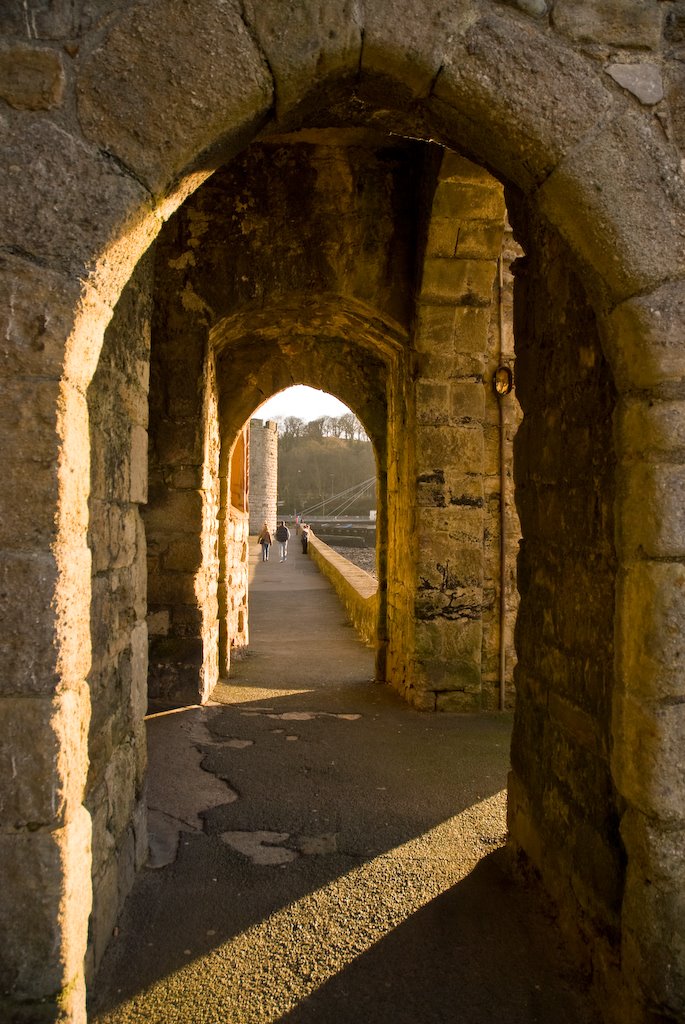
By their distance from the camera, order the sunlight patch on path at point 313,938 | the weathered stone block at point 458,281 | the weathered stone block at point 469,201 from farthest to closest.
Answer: the weathered stone block at point 458,281 < the weathered stone block at point 469,201 < the sunlight patch on path at point 313,938

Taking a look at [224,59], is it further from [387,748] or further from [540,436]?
[387,748]

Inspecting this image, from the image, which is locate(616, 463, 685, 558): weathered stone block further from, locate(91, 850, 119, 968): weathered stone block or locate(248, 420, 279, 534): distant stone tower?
locate(248, 420, 279, 534): distant stone tower

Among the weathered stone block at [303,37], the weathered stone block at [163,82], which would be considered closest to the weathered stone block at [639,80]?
the weathered stone block at [303,37]

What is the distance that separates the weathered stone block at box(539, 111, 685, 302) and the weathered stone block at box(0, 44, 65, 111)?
3.77ft

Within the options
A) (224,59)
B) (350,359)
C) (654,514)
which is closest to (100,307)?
(224,59)

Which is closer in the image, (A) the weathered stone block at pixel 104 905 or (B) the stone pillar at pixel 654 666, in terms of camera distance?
(B) the stone pillar at pixel 654 666

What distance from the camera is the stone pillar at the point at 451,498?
489 centimetres

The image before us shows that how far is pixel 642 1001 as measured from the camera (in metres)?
1.67

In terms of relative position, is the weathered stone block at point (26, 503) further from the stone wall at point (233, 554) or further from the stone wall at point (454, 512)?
the stone wall at point (233, 554)

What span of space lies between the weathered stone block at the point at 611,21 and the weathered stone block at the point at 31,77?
1.15 metres

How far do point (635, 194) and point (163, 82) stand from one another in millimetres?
1095

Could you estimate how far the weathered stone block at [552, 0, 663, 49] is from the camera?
175 centimetres

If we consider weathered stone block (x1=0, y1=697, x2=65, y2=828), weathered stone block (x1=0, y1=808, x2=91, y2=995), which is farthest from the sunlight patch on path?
weathered stone block (x1=0, y1=697, x2=65, y2=828)

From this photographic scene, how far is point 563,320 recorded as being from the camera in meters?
2.25
